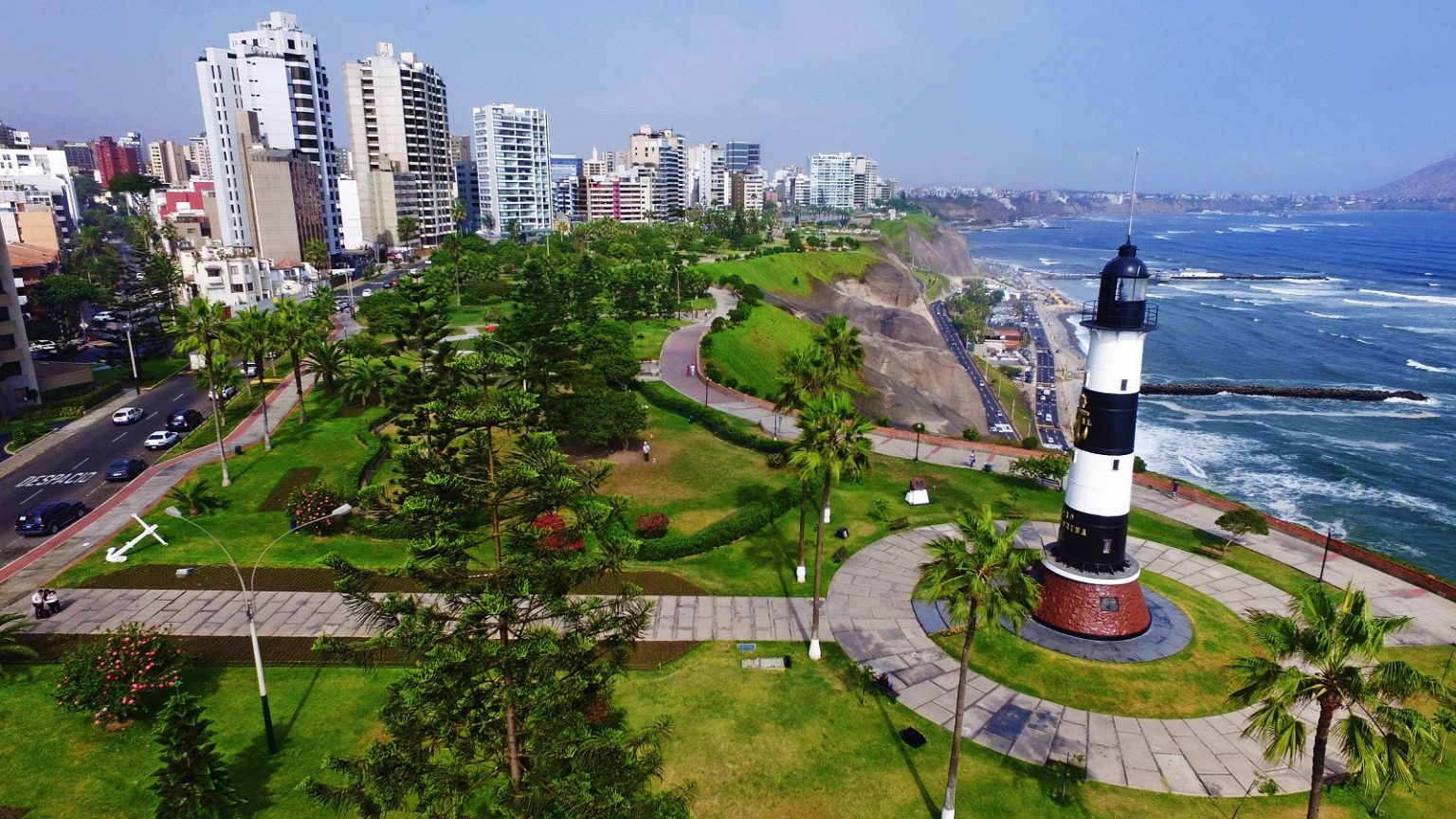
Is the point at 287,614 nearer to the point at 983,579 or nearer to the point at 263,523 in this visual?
the point at 263,523

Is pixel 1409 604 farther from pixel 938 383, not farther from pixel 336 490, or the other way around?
pixel 938 383

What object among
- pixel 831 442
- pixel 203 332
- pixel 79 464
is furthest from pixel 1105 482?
pixel 79 464

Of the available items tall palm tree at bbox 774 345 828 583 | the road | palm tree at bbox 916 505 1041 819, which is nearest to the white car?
the road

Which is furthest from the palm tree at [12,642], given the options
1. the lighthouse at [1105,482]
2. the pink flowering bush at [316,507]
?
the lighthouse at [1105,482]

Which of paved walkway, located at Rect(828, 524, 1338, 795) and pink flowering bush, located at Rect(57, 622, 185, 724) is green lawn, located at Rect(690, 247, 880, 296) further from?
pink flowering bush, located at Rect(57, 622, 185, 724)

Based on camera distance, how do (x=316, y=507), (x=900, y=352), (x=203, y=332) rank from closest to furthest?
(x=316, y=507) → (x=203, y=332) → (x=900, y=352)

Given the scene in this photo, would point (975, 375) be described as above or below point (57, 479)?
below

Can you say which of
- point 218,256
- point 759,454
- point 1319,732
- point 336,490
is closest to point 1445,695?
point 1319,732
